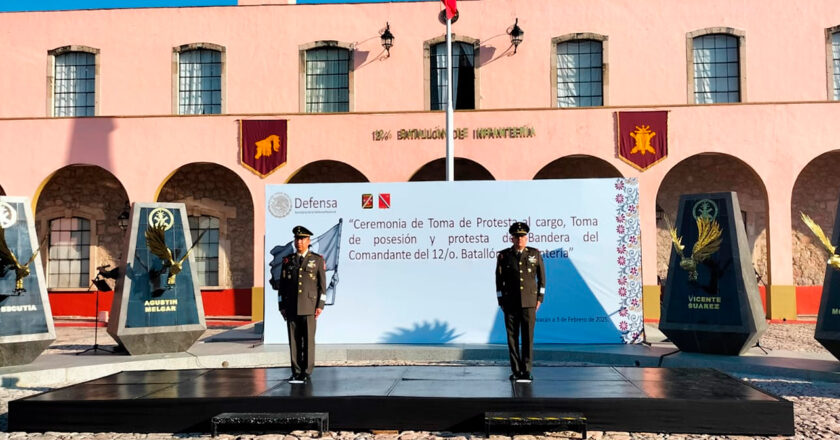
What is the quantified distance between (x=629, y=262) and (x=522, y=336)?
4694 mm

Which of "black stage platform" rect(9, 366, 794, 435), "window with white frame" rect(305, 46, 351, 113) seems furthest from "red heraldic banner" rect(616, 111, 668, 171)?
"black stage platform" rect(9, 366, 794, 435)

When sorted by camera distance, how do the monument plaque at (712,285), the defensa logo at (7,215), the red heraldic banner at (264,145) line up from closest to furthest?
the defensa logo at (7,215) → the monument plaque at (712,285) → the red heraldic banner at (264,145)

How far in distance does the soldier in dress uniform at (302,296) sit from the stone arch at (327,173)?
11773 millimetres

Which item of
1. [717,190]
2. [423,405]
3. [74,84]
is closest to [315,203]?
[423,405]

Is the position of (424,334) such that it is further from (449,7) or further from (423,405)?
(449,7)

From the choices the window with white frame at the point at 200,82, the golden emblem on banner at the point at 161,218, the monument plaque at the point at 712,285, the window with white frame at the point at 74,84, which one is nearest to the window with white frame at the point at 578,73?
the monument plaque at the point at 712,285

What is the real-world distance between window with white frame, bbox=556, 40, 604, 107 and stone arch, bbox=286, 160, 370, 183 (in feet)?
17.7

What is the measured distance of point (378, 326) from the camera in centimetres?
1199

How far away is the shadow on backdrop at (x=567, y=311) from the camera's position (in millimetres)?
11695

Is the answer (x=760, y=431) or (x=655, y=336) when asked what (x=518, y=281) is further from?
(x=655, y=336)

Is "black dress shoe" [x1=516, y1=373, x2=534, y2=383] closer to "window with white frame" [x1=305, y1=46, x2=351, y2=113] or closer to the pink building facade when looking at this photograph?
the pink building facade

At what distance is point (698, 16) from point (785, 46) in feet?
6.83

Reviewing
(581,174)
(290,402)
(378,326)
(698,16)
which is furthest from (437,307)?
(698,16)

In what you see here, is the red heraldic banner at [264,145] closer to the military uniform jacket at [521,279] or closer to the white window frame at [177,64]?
the white window frame at [177,64]
